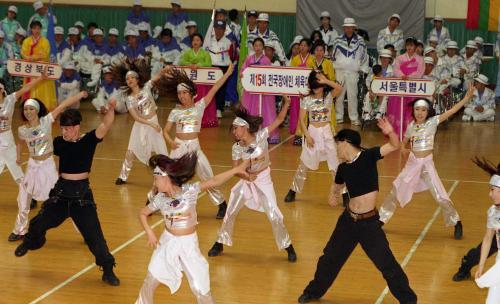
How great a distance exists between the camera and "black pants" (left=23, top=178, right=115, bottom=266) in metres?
9.10

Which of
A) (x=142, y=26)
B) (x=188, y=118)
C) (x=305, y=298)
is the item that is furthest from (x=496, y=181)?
(x=142, y=26)

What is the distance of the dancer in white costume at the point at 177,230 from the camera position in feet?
25.0

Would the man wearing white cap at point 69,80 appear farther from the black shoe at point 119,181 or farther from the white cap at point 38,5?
the black shoe at point 119,181

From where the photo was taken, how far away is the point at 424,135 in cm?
1096

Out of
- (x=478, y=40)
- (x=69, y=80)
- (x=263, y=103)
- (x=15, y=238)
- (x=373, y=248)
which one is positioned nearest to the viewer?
(x=373, y=248)

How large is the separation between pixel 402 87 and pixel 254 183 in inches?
308

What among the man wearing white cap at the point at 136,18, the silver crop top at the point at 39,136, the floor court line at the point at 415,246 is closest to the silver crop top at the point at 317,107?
the floor court line at the point at 415,246

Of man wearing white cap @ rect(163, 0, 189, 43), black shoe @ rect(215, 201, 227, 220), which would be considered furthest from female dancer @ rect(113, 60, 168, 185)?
man wearing white cap @ rect(163, 0, 189, 43)

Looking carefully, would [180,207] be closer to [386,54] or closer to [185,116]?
[185,116]

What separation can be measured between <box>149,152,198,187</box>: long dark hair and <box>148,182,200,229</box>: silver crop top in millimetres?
125

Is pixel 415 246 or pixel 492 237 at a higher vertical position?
pixel 492 237

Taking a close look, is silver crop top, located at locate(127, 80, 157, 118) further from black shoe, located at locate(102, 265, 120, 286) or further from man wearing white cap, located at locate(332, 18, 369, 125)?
man wearing white cap, located at locate(332, 18, 369, 125)

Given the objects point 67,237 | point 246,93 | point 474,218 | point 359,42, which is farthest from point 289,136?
point 67,237

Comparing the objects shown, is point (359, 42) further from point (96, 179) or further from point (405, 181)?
point (405, 181)
